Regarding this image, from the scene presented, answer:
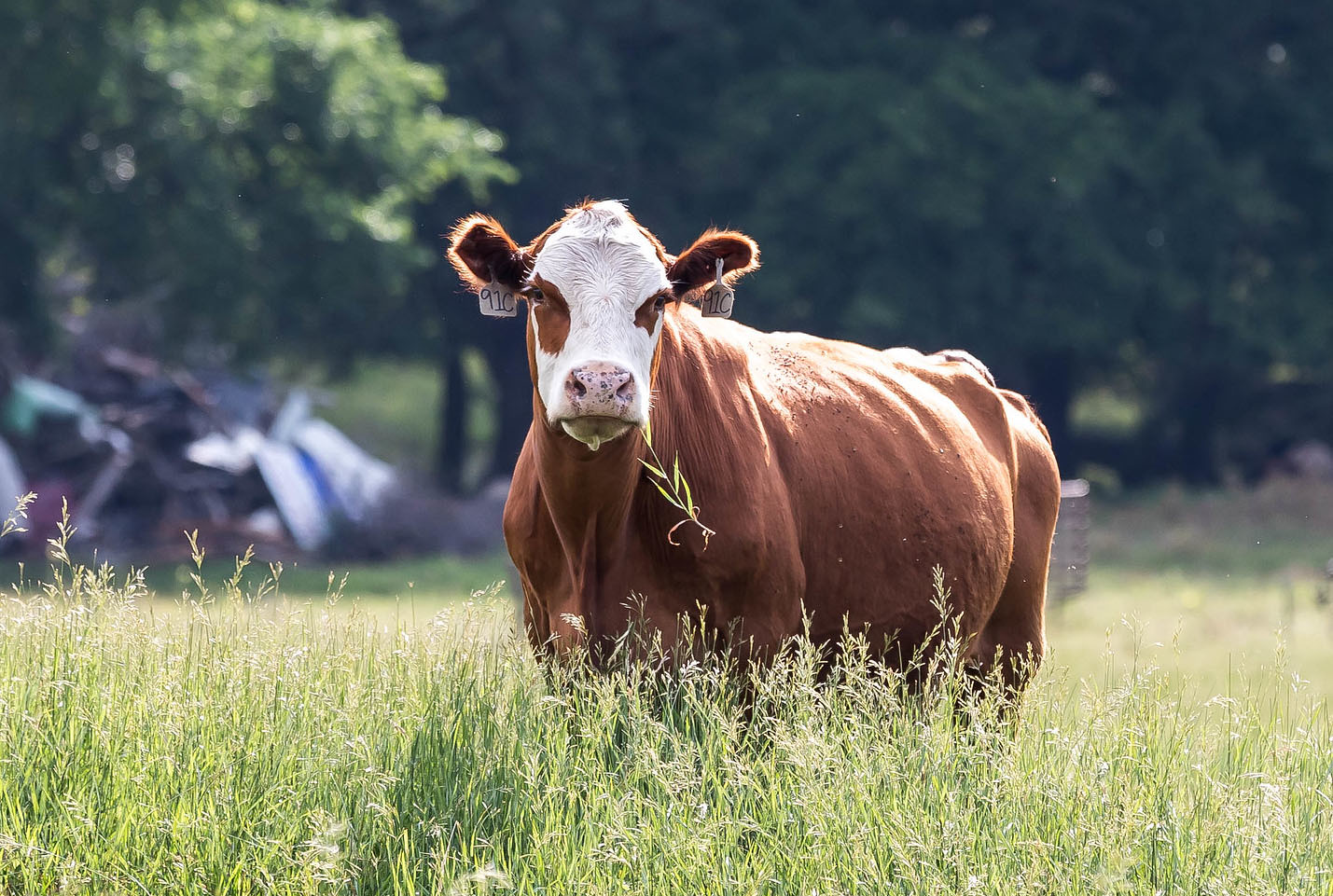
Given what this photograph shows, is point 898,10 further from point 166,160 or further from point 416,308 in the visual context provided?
point 166,160

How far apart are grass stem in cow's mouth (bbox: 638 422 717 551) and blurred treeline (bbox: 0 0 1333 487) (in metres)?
16.4

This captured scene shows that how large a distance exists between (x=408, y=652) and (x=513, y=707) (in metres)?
0.56

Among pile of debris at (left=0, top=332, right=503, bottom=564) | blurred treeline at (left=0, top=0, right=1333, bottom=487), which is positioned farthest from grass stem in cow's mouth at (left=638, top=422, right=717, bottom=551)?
blurred treeline at (left=0, top=0, right=1333, bottom=487)

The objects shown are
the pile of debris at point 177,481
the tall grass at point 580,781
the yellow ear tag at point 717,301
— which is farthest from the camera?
the pile of debris at point 177,481

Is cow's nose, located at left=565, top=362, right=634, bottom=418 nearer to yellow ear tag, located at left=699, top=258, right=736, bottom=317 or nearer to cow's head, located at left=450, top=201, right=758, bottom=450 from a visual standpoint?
cow's head, located at left=450, top=201, right=758, bottom=450

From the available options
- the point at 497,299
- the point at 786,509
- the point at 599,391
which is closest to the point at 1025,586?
the point at 786,509

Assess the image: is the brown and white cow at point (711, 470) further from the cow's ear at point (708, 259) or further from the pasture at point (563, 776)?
the pasture at point (563, 776)

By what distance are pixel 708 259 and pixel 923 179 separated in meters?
20.8

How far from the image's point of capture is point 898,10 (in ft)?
97.1

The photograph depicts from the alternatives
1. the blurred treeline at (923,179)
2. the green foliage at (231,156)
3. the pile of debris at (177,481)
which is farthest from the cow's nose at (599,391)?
the blurred treeline at (923,179)

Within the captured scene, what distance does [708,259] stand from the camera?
18.3ft

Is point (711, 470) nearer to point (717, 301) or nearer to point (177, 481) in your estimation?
point (717, 301)

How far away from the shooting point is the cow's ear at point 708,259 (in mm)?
5527

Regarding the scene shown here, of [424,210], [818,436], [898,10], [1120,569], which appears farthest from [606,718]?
[898,10]
